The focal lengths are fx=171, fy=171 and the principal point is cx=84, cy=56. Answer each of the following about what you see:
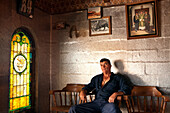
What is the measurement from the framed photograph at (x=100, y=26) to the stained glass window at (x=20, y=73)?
1.47m

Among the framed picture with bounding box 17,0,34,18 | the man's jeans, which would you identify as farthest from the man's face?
the framed picture with bounding box 17,0,34,18

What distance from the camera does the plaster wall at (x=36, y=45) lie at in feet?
10.1

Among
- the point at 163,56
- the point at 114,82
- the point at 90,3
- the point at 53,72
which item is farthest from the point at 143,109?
the point at 90,3

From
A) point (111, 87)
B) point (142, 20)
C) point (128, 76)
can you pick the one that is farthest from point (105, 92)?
point (142, 20)

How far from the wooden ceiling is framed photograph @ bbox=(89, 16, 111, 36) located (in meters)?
0.37

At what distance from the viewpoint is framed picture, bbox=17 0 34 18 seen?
342 cm

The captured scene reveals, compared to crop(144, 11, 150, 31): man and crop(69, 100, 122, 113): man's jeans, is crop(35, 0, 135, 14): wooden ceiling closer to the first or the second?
crop(144, 11, 150, 31): man

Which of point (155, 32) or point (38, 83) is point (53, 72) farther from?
point (155, 32)

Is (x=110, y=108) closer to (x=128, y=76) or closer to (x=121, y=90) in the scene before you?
(x=121, y=90)

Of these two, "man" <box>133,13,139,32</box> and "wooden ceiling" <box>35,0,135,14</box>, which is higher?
"wooden ceiling" <box>35,0,135,14</box>

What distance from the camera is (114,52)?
12.4 ft

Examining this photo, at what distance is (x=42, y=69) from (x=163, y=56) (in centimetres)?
268

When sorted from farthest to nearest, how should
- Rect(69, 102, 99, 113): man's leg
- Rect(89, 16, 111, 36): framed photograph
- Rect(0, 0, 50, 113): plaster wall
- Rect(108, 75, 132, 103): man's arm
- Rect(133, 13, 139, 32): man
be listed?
Rect(89, 16, 111, 36): framed photograph, Rect(133, 13, 139, 32): man, Rect(0, 0, 50, 113): plaster wall, Rect(69, 102, 99, 113): man's leg, Rect(108, 75, 132, 103): man's arm

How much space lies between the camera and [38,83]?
3934 millimetres
